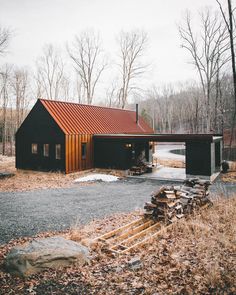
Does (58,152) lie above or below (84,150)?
below

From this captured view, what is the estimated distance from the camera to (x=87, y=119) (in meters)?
22.0

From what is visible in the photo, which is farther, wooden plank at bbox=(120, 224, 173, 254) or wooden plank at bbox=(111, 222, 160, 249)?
wooden plank at bbox=(111, 222, 160, 249)

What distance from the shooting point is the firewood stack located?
28.2 ft

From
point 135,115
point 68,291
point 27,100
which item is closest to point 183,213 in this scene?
point 68,291

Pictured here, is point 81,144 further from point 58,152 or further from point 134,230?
point 134,230

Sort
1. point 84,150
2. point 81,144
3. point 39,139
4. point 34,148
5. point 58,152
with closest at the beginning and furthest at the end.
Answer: point 58,152, point 81,144, point 84,150, point 39,139, point 34,148

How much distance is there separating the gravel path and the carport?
7.09ft

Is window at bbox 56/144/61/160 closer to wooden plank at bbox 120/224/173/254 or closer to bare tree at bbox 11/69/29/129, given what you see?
wooden plank at bbox 120/224/173/254

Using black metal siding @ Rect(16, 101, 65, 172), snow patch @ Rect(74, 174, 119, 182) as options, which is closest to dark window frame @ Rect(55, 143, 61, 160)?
black metal siding @ Rect(16, 101, 65, 172)

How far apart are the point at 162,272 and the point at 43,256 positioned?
8.83ft

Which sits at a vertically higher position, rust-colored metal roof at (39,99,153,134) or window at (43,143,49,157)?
rust-colored metal roof at (39,99,153,134)

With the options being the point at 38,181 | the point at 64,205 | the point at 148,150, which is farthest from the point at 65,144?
the point at 148,150

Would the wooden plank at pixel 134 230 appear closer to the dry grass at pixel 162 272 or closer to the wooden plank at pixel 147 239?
the wooden plank at pixel 147 239

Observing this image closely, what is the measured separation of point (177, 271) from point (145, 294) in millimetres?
1082
